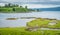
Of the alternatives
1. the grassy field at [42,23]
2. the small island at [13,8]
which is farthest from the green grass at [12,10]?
the grassy field at [42,23]

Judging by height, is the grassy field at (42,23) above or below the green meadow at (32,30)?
above

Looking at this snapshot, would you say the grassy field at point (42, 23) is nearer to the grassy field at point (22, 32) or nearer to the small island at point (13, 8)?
the grassy field at point (22, 32)

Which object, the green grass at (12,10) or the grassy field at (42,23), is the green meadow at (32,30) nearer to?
the grassy field at (42,23)

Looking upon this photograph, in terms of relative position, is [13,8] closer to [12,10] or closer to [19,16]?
[12,10]

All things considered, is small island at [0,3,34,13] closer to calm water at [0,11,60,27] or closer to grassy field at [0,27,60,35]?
calm water at [0,11,60,27]

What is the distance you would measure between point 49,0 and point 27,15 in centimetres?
37

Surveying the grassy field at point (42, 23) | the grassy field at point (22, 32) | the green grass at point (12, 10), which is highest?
the green grass at point (12, 10)

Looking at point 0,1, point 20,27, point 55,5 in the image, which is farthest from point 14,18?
point 55,5

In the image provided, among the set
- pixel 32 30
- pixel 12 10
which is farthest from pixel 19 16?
pixel 32 30

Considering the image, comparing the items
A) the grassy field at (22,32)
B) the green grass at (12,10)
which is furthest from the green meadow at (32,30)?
the green grass at (12,10)

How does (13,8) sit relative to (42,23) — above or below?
above

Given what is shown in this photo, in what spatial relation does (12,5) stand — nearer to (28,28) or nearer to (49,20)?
(28,28)

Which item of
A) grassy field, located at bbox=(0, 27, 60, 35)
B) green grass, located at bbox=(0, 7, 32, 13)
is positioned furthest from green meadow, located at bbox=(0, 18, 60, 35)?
green grass, located at bbox=(0, 7, 32, 13)

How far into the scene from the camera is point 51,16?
1.83 meters
